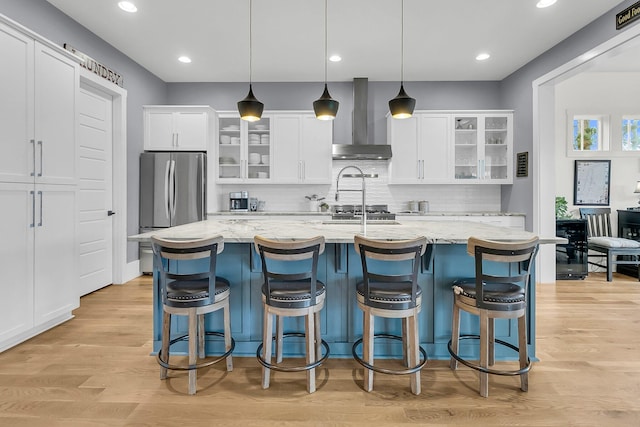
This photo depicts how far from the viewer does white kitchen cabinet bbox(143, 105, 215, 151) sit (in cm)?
486

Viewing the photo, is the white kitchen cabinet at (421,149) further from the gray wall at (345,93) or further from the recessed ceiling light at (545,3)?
the recessed ceiling light at (545,3)

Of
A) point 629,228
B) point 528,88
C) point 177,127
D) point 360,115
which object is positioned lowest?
point 629,228

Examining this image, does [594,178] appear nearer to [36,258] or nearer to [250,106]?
[250,106]

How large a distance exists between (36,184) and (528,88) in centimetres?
576

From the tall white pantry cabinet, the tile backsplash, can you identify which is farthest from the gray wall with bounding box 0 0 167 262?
the tile backsplash

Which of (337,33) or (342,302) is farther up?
(337,33)

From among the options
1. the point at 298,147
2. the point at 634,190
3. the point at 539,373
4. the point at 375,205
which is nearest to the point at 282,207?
the point at 298,147

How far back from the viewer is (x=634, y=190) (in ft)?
17.4

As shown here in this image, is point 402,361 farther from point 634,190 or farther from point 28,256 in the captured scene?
point 634,190

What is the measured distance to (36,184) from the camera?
268 cm

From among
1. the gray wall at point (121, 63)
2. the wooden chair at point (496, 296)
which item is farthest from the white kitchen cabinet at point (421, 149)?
the gray wall at point (121, 63)

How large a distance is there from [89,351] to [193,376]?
1.13m

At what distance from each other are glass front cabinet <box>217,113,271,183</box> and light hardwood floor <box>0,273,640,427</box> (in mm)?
2898

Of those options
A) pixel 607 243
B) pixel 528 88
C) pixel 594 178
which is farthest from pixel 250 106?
pixel 594 178
